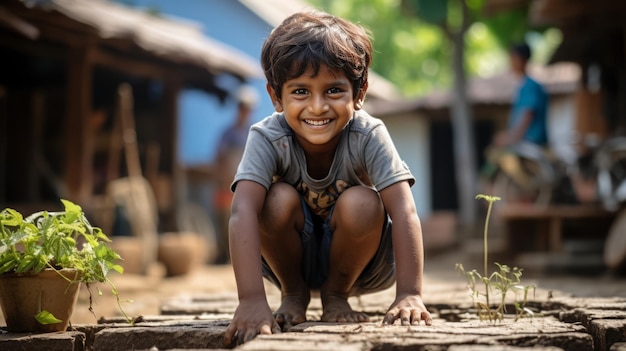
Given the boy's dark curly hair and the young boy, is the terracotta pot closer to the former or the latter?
the young boy

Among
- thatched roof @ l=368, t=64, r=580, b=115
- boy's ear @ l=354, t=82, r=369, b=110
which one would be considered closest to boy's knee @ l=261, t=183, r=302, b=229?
boy's ear @ l=354, t=82, r=369, b=110

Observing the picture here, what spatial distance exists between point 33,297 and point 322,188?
1149mm

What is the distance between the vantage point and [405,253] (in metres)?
2.77

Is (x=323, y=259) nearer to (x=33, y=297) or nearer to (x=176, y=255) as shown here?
(x=33, y=297)

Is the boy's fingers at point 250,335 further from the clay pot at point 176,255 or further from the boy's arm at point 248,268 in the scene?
the clay pot at point 176,255

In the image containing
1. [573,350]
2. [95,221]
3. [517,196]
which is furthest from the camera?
[517,196]

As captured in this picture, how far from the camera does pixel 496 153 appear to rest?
27.3 feet

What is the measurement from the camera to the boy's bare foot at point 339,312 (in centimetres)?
292

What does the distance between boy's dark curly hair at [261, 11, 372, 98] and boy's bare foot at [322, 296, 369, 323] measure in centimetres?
82

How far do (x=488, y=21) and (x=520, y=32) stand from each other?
71 centimetres

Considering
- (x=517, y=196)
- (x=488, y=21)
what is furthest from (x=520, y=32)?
(x=517, y=196)

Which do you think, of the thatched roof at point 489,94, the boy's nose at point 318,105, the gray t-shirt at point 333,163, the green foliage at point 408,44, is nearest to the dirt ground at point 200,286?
the gray t-shirt at point 333,163

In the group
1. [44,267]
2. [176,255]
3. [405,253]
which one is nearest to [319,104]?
[405,253]

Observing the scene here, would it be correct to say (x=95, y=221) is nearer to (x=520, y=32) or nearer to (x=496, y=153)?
(x=496, y=153)
